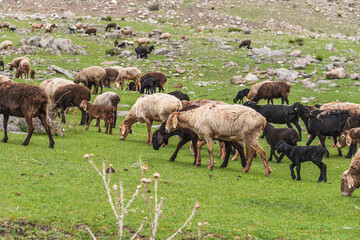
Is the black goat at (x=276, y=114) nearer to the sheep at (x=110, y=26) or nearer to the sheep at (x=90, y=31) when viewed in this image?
the sheep at (x=90, y=31)

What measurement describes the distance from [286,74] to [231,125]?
25.4m

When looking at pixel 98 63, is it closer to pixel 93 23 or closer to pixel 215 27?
pixel 93 23

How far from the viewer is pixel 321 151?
519 inches

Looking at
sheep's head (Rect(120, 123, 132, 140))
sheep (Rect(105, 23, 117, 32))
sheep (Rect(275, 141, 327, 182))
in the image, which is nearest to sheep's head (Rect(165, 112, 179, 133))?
sheep (Rect(275, 141, 327, 182))

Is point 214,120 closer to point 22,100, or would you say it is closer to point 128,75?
point 22,100

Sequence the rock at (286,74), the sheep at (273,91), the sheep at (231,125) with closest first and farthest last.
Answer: the sheep at (231,125), the sheep at (273,91), the rock at (286,74)

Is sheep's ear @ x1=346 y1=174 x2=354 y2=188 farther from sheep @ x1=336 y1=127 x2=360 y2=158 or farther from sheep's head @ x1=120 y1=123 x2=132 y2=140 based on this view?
sheep's head @ x1=120 y1=123 x2=132 y2=140

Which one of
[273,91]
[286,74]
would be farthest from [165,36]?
[273,91]

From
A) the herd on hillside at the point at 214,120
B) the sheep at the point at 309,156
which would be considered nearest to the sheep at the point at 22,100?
the herd on hillside at the point at 214,120

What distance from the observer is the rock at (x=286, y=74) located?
120 feet

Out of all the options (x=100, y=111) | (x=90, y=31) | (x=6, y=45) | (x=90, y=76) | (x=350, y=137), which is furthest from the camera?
(x=90, y=31)

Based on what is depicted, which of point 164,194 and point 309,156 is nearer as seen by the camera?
point 164,194

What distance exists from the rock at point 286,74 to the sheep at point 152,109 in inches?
820

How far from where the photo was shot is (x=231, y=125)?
13.2 m
